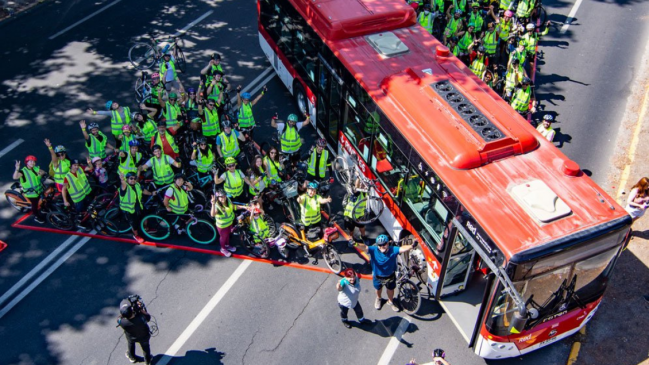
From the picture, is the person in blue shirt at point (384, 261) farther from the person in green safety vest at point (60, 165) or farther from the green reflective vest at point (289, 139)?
the person in green safety vest at point (60, 165)

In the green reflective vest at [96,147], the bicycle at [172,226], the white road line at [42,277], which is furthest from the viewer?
the green reflective vest at [96,147]

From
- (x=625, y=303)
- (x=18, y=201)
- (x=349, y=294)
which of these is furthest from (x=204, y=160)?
(x=625, y=303)

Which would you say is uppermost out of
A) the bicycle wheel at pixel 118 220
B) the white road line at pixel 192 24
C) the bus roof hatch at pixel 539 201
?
the bus roof hatch at pixel 539 201

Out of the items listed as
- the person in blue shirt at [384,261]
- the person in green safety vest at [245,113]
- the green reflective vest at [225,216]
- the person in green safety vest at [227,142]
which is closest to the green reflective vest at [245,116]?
the person in green safety vest at [245,113]

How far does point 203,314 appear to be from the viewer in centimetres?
1060

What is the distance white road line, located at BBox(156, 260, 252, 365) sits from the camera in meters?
9.98

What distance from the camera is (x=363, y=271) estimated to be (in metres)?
11.5

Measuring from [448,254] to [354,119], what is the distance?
3865mm

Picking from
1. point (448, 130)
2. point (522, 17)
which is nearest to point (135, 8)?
point (522, 17)

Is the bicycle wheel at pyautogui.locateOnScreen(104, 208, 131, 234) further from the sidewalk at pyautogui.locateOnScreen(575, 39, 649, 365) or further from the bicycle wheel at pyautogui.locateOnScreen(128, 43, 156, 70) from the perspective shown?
the sidewalk at pyautogui.locateOnScreen(575, 39, 649, 365)

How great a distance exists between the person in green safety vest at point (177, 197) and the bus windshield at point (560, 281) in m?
6.40

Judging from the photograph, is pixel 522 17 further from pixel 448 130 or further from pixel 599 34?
pixel 448 130

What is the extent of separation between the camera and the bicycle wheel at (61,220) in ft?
38.8

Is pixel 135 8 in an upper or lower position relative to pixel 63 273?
upper
